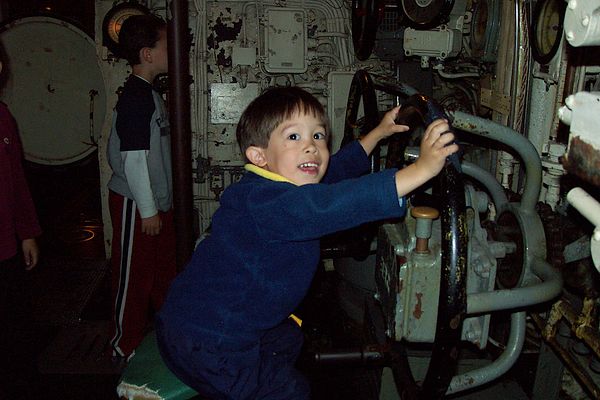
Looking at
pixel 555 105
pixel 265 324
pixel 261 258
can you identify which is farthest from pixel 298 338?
pixel 555 105

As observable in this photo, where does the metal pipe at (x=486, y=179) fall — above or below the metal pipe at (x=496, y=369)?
above

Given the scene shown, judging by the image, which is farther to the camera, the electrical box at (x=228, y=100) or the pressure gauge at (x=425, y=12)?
the electrical box at (x=228, y=100)

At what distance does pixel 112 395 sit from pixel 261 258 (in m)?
1.79

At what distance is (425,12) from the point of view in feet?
10.0

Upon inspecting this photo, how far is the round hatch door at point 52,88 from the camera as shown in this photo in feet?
17.8

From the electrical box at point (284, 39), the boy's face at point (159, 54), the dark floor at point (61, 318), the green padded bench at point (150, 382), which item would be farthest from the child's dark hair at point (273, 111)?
the electrical box at point (284, 39)

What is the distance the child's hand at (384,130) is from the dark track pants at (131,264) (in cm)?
152

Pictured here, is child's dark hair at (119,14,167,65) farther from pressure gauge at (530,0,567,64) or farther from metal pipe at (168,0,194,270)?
pressure gauge at (530,0,567,64)

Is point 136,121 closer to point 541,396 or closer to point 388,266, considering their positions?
point 388,266

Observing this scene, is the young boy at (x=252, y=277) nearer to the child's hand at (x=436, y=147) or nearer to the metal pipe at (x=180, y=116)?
the child's hand at (x=436, y=147)

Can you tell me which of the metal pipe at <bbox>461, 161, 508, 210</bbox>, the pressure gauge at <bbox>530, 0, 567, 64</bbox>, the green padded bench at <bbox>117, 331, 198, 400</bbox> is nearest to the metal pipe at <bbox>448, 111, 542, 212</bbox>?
the metal pipe at <bbox>461, 161, 508, 210</bbox>

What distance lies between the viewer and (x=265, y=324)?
1.41 meters

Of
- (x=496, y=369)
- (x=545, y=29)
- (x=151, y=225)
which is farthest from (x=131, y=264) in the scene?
(x=545, y=29)

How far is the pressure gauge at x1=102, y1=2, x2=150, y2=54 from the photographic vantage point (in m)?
→ 3.64
